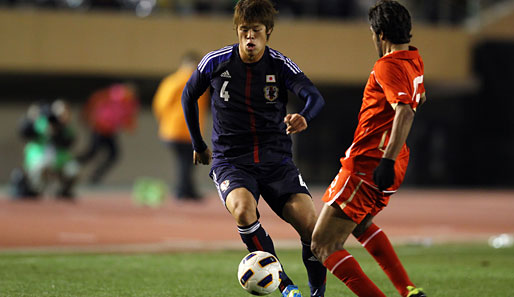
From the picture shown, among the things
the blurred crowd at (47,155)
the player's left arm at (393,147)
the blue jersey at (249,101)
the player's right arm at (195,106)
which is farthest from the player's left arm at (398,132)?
the blurred crowd at (47,155)

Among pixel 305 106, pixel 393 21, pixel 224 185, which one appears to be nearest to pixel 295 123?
pixel 305 106

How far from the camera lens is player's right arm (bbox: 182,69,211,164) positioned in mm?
6504

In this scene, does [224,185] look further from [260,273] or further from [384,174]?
[384,174]

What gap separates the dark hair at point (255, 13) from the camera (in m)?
6.27

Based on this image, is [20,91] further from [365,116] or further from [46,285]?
[365,116]

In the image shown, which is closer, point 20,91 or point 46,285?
point 46,285

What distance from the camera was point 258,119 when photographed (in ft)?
21.0

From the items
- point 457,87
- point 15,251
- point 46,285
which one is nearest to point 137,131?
point 457,87

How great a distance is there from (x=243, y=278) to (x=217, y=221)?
8.92 m

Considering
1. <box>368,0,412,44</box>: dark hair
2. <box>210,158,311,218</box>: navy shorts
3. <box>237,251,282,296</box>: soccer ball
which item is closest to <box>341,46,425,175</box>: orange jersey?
<box>368,0,412,44</box>: dark hair

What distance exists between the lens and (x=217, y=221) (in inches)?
588

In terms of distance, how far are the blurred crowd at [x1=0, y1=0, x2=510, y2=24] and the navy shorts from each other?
813 inches

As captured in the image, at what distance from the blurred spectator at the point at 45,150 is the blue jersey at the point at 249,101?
1096 centimetres

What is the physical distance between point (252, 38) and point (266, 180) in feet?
3.24
